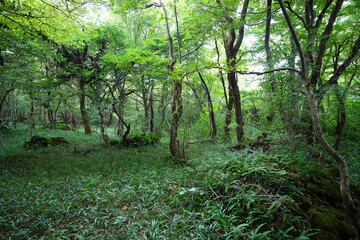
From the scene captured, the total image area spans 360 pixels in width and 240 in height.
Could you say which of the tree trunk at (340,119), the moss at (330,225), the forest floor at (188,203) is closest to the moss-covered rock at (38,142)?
the forest floor at (188,203)

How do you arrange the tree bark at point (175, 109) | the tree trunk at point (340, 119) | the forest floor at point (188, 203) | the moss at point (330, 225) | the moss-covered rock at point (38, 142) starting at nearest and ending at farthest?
the moss at point (330, 225) < the forest floor at point (188, 203) < the tree trunk at point (340, 119) < the tree bark at point (175, 109) < the moss-covered rock at point (38, 142)

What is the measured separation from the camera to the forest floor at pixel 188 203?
2.98 meters

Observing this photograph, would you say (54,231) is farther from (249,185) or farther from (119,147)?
(119,147)

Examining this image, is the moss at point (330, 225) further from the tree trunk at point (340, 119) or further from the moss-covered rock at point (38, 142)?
the moss-covered rock at point (38, 142)

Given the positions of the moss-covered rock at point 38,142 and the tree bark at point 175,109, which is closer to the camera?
the tree bark at point 175,109

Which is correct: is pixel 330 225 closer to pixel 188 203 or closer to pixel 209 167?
pixel 188 203

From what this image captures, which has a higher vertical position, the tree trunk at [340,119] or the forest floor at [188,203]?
the tree trunk at [340,119]

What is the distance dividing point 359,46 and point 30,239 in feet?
25.2

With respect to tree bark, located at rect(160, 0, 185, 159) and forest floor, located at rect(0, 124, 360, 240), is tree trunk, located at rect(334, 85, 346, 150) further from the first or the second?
tree bark, located at rect(160, 0, 185, 159)

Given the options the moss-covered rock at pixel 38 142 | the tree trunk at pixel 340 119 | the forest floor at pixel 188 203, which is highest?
the tree trunk at pixel 340 119

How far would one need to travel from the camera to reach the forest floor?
9.78 feet

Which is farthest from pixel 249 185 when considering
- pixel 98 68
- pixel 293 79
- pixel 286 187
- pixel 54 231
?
pixel 98 68

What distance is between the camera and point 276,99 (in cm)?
511

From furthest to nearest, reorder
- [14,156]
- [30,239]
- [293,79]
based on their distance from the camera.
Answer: [14,156]
[293,79]
[30,239]
